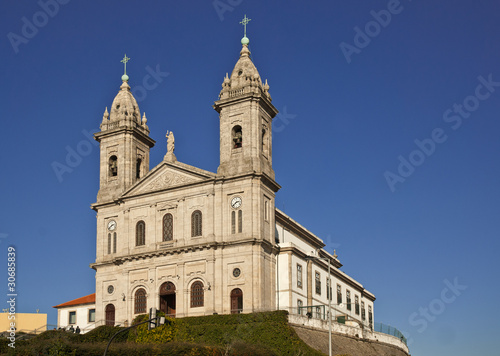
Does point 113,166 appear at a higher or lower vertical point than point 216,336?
higher

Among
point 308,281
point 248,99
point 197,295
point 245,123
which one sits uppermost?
point 248,99

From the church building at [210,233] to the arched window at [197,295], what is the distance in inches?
4.0

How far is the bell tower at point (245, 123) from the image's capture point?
70.0 m

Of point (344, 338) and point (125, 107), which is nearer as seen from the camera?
point (344, 338)

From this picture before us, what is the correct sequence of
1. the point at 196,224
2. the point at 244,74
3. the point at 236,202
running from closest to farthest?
1. the point at 236,202
2. the point at 196,224
3. the point at 244,74

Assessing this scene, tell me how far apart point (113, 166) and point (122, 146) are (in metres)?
2.55

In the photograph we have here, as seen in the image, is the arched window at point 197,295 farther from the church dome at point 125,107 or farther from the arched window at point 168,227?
the church dome at point 125,107

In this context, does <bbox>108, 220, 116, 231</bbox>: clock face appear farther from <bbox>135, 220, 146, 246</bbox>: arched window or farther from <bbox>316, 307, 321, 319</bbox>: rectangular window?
<bbox>316, 307, 321, 319</bbox>: rectangular window

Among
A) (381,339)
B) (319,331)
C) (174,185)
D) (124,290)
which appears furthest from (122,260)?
(381,339)

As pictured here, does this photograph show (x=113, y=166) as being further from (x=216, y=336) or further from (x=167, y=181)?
(x=216, y=336)

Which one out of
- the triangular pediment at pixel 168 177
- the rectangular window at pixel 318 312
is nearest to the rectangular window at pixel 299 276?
the rectangular window at pixel 318 312

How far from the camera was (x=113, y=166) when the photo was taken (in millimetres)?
78938

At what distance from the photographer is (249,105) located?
71.1m

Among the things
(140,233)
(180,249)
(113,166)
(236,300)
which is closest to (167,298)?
(180,249)
